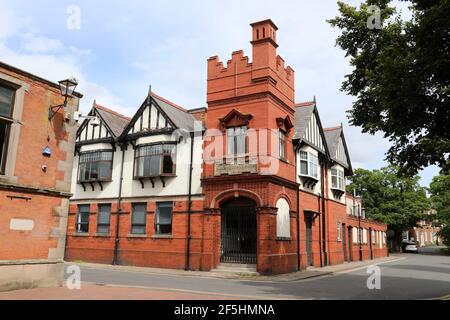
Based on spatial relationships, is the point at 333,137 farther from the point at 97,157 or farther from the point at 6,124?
the point at 6,124

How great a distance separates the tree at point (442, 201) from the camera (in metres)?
49.4

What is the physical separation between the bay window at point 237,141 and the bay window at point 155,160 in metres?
3.76

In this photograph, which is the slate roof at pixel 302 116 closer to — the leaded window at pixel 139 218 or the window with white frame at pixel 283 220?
the window with white frame at pixel 283 220

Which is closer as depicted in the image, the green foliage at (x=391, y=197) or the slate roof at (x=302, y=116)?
the slate roof at (x=302, y=116)

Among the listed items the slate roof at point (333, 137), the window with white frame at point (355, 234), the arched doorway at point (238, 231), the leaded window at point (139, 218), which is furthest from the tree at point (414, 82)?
the window with white frame at point (355, 234)

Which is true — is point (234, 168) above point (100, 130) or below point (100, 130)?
below

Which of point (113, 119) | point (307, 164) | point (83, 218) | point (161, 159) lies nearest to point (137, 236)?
point (161, 159)

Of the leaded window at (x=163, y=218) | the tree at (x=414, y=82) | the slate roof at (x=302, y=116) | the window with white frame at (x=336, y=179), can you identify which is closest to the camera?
the tree at (x=414, y=82)

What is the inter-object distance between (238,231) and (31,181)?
12287 mm

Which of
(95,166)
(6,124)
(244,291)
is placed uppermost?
(95,166)

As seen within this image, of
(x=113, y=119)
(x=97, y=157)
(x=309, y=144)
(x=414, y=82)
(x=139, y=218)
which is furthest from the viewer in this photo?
(x=113, y=119)

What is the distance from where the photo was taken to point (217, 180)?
22.0m

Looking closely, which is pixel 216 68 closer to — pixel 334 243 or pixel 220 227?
pixel 220 227

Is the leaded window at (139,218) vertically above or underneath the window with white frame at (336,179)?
underneath
